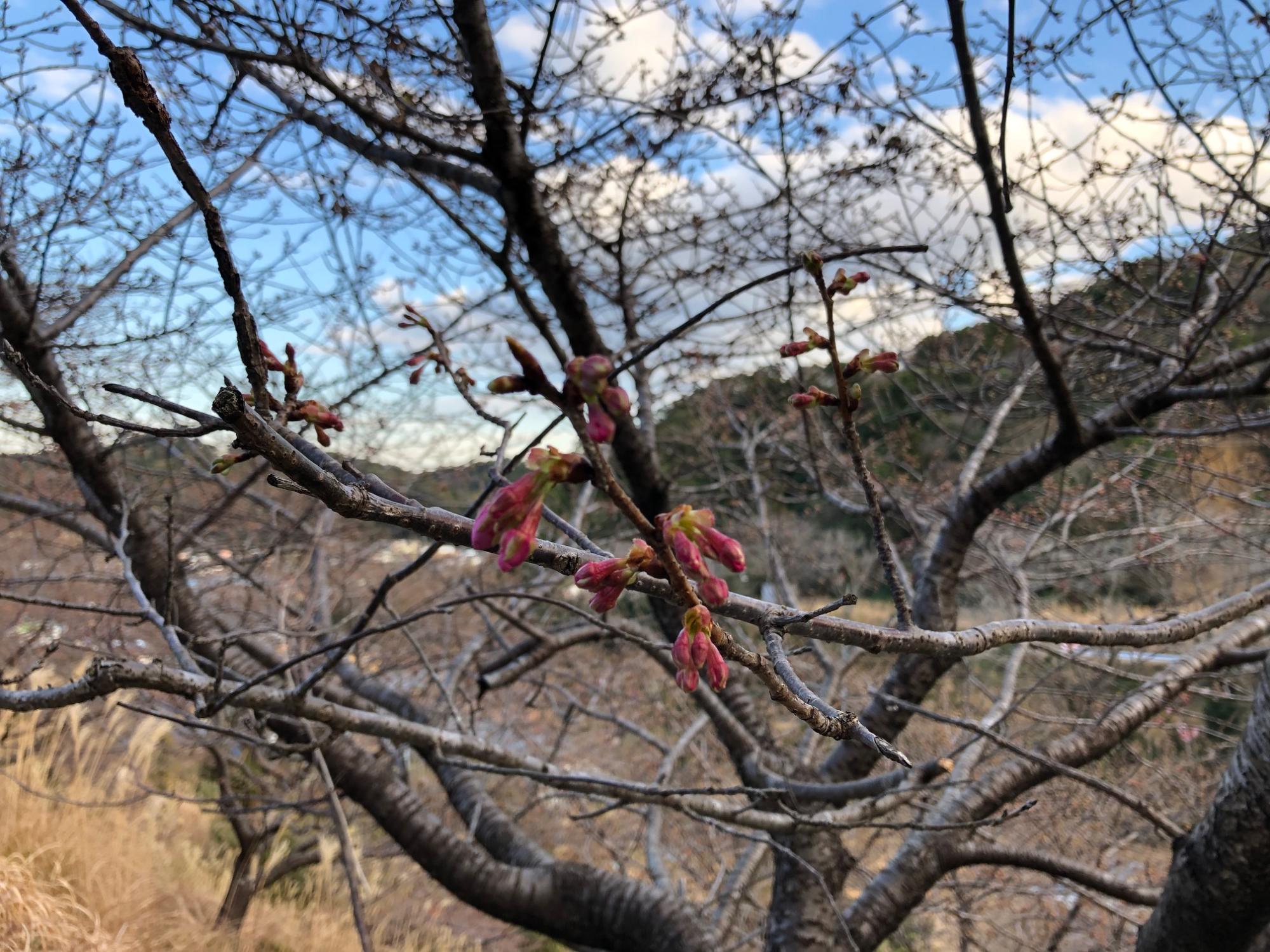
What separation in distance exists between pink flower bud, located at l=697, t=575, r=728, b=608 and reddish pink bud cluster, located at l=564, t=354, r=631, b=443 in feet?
0.70

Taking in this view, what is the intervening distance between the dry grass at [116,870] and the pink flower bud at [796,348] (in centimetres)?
334

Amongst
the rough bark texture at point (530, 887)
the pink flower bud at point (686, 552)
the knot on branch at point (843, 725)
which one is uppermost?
the pink flower bud at point (686, 552)

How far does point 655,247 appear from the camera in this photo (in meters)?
3.69

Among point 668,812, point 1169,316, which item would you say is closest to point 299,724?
point 1169,316

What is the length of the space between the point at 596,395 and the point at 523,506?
5.9 inches

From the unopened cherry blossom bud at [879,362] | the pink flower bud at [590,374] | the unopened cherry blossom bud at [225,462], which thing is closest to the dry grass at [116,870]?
the unopened cherry blossom bud at [225,462]

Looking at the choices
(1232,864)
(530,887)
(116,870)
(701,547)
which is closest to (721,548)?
(701,547)

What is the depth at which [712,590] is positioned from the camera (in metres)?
0.70

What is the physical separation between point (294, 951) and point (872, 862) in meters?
5.32

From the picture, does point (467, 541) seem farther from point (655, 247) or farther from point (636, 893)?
point (655, 247)

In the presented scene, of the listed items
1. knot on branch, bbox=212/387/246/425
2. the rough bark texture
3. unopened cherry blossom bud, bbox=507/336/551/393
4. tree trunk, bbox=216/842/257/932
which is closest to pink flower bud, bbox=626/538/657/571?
unopened cherry blossom bud, bbox=507/336/551/393

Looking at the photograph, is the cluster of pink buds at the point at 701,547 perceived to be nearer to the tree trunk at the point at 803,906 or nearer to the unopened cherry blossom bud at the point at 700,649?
the unopened cherry blossom bud at the point at 700,649

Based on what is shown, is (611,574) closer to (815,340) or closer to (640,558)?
(640,558)

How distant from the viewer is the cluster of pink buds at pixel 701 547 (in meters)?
0.68
